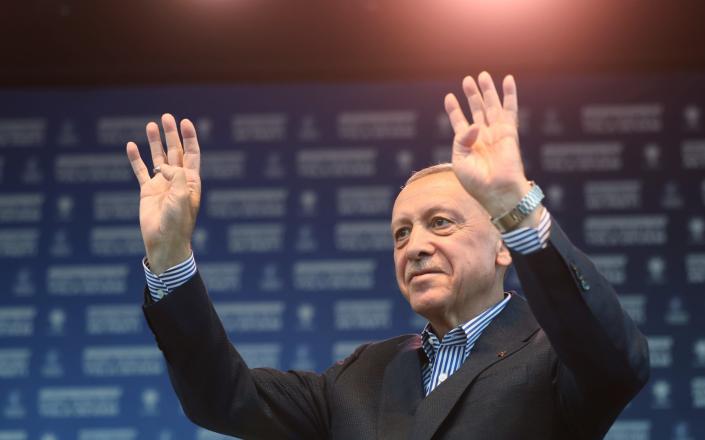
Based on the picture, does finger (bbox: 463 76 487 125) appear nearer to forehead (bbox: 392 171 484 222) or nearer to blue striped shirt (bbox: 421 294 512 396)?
forehead (bbox: 392 171 484 222)

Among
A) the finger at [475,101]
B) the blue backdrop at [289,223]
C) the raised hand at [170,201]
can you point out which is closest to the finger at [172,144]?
the raised hand at [170,201]

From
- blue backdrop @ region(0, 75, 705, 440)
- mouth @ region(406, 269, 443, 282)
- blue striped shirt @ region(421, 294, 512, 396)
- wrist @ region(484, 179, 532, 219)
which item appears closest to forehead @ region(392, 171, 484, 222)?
mouth @ region(406, 269, 443, 282)

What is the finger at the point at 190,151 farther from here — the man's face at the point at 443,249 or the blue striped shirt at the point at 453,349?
the blue striped shirt at the point at 453,349

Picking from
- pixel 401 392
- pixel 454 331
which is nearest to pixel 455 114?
pixel 454 331

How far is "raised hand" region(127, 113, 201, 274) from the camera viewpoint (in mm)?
2051

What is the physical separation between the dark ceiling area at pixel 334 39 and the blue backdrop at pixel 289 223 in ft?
0.29

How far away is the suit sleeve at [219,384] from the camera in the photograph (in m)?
2.05

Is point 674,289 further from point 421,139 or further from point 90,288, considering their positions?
point 90,288

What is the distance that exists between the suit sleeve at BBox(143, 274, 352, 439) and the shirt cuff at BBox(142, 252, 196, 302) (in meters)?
0.01

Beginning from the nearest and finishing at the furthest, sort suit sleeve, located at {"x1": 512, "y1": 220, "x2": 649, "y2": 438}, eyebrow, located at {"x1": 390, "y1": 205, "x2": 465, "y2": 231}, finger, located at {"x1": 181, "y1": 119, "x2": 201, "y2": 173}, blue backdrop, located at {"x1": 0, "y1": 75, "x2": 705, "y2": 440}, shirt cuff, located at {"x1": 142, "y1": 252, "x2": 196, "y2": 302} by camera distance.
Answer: suit sleeve, located at {"x1": 512, "y1": 220, "x2": 649, "y2": 438}
shirt cuff, located at {"x1": 142, "y1": 252, "x2": 196, "y2": 302}
finger, located at {"x1": 181, "y1": 119, "x2": 201, "y2": 173}
eyebrow, located at {"x1": 390, "y1": 205, "x2": 465, "y2": 231}
blue backdrop, located at {"x1": 0, "y1": 75, "x2": 705, "y2": 440}

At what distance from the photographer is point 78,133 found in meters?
4.64

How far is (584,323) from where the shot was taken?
5.96 ft

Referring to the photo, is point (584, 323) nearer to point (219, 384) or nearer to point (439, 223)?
point (439, 223)

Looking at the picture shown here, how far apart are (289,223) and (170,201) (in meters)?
2.43
